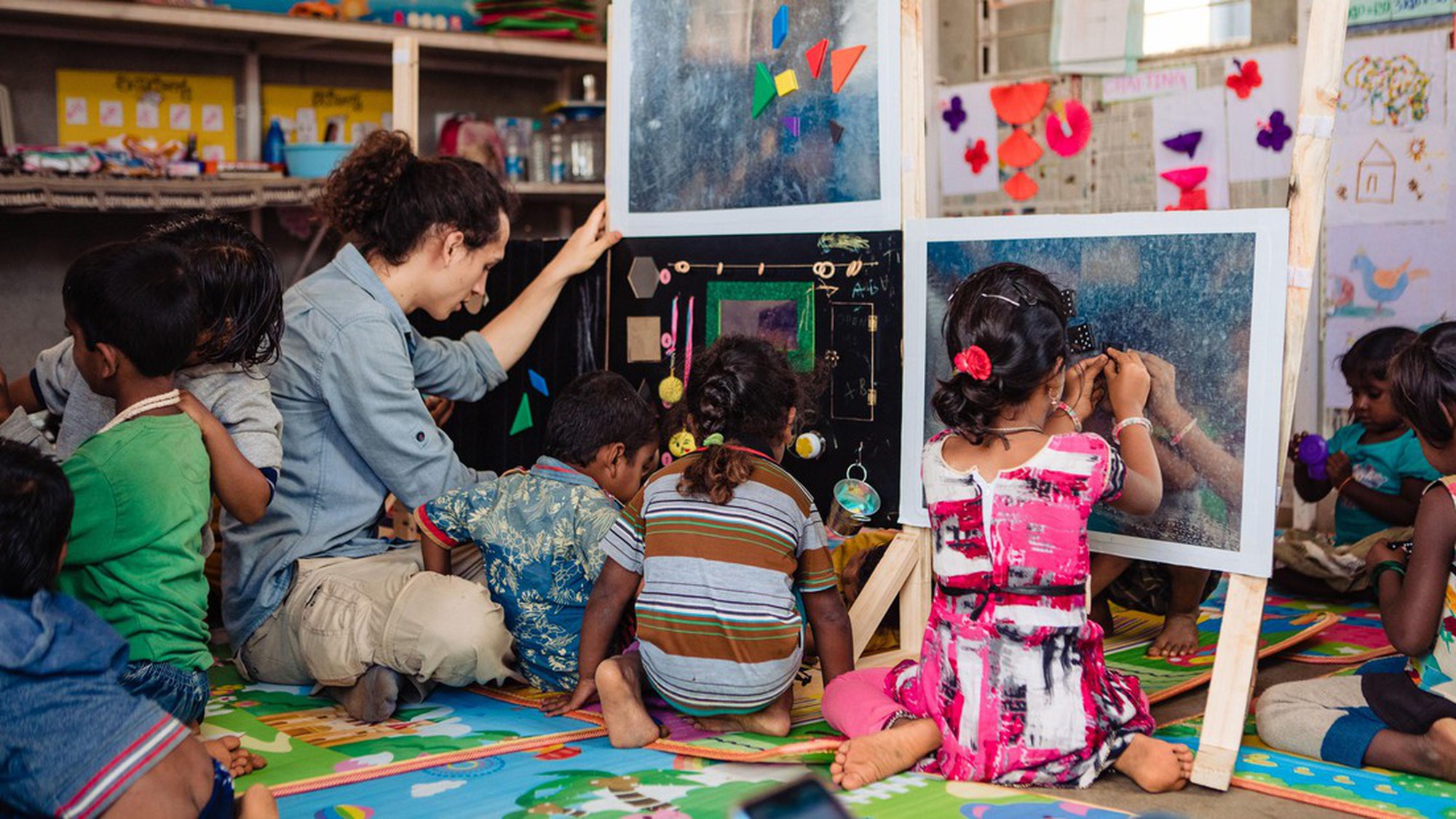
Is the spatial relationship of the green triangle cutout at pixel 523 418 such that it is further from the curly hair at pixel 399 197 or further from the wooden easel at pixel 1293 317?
the wooden easel at pixel 1293 317

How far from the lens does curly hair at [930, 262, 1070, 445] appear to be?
2.48 metres

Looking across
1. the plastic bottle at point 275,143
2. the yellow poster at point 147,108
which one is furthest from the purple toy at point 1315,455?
the yellow poster at point 147,108

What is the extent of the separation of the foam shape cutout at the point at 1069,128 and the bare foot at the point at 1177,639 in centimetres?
237

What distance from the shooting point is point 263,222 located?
213 inches

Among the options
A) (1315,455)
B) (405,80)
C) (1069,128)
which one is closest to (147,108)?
(405,80)

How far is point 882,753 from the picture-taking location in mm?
2502

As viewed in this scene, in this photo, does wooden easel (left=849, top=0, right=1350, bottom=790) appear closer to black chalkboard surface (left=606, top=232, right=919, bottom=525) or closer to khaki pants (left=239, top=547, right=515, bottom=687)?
black chalkboard surface (left=606, top=232, right=919, bottom=525)

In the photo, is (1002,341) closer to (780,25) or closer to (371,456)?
(780,25)

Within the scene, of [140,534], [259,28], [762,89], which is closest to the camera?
[140,534]

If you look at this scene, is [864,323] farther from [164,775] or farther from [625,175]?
[164,775]

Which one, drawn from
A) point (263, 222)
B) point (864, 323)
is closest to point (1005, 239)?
point (864, 323)

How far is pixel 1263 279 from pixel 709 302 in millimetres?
1307

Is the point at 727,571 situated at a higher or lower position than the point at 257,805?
higher

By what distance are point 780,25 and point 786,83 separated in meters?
0.13
